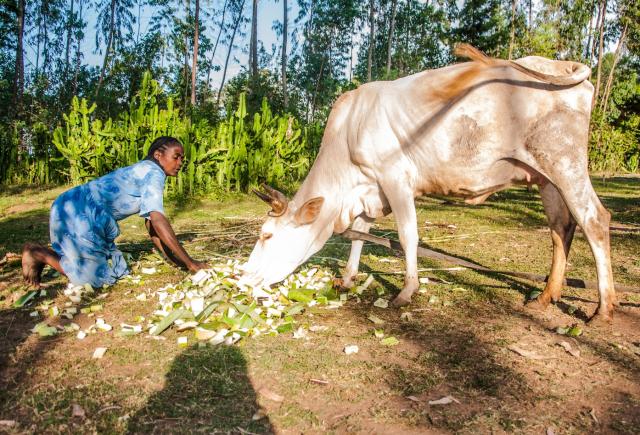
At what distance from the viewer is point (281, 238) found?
4.33 metres

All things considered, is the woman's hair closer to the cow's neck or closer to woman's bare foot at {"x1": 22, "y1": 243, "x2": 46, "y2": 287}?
woman's bare foot at {"x1": 22, "y1": 243, "x2": 46, "y2": 287}

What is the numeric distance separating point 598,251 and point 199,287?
3.32 m

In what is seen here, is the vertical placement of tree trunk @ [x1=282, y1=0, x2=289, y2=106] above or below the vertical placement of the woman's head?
above

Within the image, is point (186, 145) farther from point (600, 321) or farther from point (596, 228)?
point (600, 321)

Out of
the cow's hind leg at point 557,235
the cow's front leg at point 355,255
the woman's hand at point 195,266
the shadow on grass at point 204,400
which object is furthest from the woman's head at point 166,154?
the cow's hind leg at point 557,235

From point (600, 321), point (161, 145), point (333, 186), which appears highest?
point (161, 145)

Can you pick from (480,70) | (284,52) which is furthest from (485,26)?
(480,70)

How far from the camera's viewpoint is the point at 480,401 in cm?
261

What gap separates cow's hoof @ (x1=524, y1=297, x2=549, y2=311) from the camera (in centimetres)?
410

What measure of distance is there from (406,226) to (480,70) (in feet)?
4.71

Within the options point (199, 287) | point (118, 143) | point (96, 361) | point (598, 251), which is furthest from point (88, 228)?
point (118, 143)

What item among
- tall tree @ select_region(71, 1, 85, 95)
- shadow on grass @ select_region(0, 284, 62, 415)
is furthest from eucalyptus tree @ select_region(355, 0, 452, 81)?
shadow on grass @ select_region(0, 284, 62, 415)

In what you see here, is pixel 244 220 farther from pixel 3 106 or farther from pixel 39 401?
pixel 3 106

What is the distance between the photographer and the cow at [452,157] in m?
3.73
